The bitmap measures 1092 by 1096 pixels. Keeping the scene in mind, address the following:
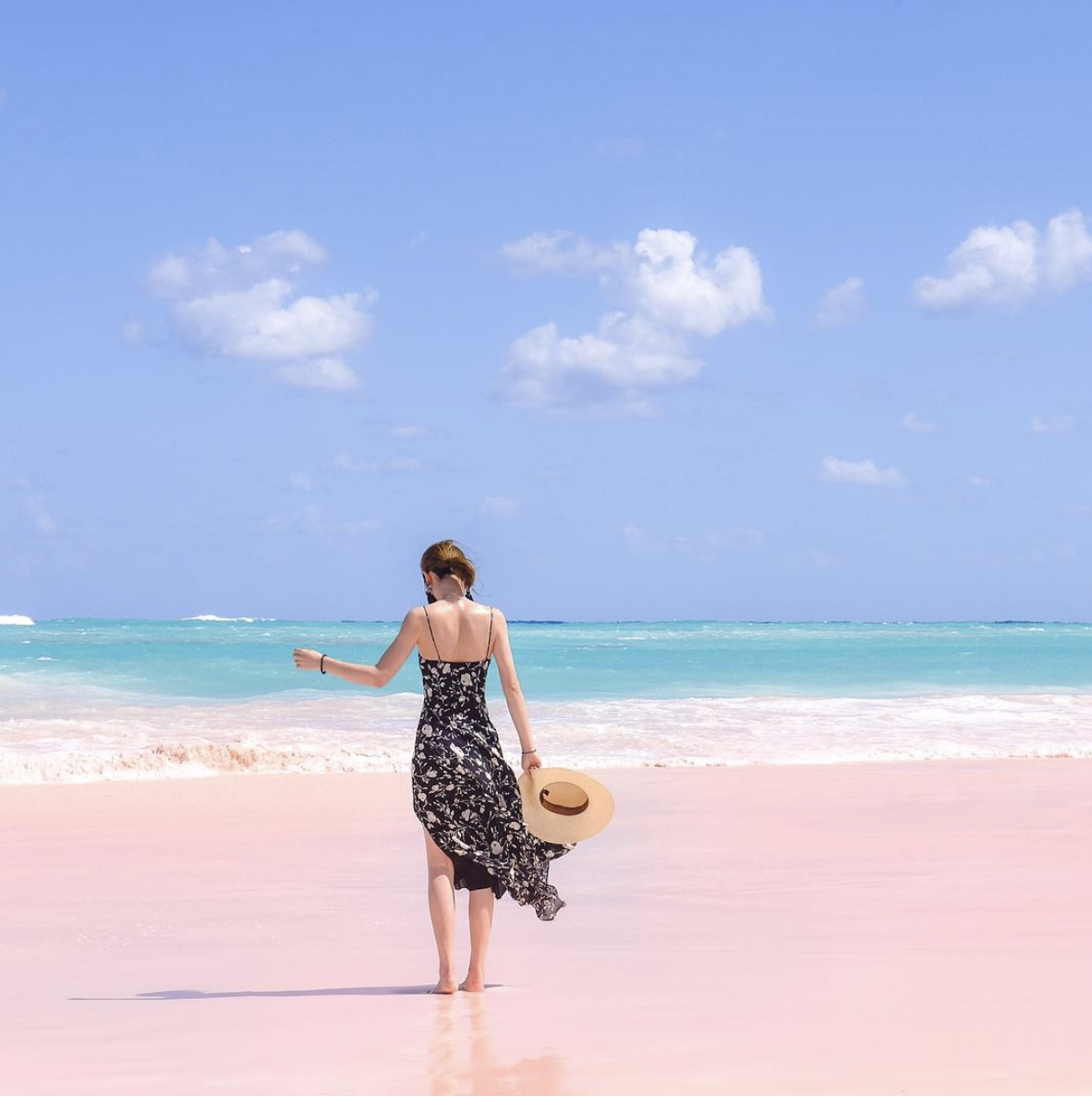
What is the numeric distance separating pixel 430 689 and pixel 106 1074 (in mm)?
1712

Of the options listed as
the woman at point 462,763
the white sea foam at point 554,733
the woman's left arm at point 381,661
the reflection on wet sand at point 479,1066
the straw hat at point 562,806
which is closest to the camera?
the reflection on wet sand at point 479,1066

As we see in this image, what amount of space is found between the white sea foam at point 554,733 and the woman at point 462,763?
29.0ft

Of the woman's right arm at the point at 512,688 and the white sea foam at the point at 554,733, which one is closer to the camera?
the woman's right arm at the point at 512,688

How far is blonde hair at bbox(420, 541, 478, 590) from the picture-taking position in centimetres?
508

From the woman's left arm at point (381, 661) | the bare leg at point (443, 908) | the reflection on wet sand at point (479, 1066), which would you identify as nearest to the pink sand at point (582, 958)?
the reflection on wet sand at point (479, 1066)

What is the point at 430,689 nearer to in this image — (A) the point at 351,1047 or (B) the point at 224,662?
(A) the point at 351,1047

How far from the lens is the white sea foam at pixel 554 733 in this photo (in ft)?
45.9

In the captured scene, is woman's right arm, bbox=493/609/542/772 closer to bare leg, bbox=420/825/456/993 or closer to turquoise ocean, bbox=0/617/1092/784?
bare leg, bbox=420/825/456/993

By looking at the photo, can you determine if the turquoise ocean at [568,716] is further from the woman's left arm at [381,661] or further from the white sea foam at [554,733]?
the woman's left arm at [381,661]

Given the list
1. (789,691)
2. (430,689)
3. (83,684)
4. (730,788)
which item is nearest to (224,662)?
(83,684)

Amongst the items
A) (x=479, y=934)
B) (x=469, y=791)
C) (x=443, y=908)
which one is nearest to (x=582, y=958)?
(x=479, y=934)

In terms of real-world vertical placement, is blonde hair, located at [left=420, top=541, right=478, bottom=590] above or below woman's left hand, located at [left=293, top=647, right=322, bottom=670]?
above

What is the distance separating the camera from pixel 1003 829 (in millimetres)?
9133

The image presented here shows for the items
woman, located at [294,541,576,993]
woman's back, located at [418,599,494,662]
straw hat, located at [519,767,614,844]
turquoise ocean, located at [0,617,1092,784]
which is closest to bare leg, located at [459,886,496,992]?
woman, located at [294,541,576,993]
